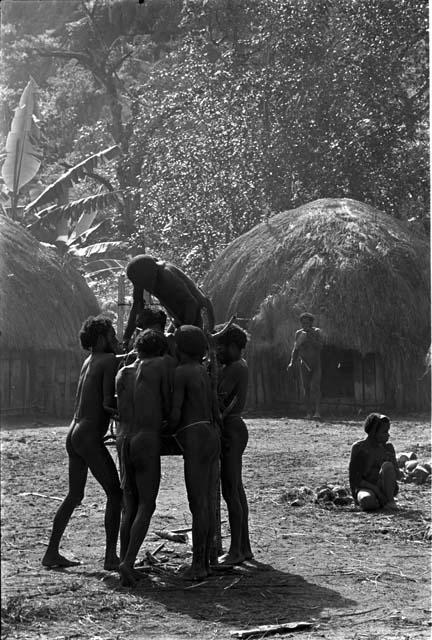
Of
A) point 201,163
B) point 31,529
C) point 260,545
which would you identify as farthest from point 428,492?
point 201,163

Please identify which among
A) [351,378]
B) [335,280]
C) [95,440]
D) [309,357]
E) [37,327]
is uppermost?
[335,280]

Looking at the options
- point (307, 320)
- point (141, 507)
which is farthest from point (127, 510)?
point (307, 320)

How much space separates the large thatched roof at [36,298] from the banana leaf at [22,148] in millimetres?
1199

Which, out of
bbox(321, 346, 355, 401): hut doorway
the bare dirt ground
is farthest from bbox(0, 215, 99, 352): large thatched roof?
the bare dirt ground

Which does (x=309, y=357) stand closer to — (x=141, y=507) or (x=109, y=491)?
(x=109, y=491)

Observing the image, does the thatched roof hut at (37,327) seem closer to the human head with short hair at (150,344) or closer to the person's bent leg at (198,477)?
the human head with short hair at (150,344)

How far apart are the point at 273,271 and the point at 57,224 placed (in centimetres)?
557

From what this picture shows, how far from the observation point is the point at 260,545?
23.6 ft

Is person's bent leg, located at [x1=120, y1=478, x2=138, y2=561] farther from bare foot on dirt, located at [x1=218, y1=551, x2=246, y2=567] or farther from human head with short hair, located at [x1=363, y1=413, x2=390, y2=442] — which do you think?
human head with short hair, located at [x1=363, y1=413, x2=390, y2=442]

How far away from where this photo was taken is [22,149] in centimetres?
1805

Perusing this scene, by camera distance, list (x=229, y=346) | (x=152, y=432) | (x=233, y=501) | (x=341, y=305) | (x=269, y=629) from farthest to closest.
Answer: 1. (x=341, y=305)
2. (x=229, y=346)
3. (x=233, y=501)
4. (x=152, y=432)
5. (x=269, y=629)

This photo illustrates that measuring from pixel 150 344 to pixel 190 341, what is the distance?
0.23 meters

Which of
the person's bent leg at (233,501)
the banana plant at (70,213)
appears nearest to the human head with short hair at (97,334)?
the person's bent leg at (233,501)

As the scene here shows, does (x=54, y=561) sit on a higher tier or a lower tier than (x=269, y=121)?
lower
